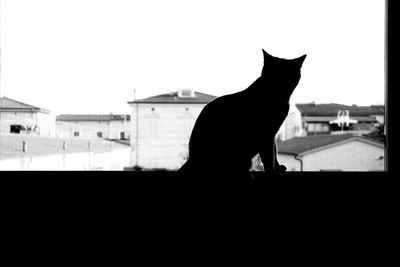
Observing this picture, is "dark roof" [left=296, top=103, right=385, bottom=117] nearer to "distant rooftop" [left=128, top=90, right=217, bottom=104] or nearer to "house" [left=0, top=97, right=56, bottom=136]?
"distant rooftop" [left=128, top=90, right=217, bottom=104]

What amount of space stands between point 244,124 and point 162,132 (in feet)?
1.19

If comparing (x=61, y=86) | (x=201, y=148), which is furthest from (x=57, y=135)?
(x=201, y=148)

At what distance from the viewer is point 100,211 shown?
Result: 1.14 metres

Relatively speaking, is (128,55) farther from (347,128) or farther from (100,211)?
(347,128)

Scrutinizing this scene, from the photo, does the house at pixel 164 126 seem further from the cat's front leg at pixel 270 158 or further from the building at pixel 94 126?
the cat's front leg at pixel 270 158

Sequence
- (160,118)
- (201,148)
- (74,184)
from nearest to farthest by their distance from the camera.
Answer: (201,148) → (74,184) → (160,118)

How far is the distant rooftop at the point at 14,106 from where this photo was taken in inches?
49.1

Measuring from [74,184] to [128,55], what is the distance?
18.5 inches

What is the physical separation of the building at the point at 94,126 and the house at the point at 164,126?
0.12 ft

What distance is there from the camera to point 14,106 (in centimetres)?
126

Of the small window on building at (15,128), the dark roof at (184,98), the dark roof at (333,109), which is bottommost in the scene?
the small window on building at (15,128)

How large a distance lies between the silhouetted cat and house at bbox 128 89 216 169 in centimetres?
20

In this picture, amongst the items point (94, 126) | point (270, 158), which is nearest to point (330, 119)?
point (270, 158)

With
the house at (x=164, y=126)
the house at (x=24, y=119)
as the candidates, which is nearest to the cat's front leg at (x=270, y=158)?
the house at (x=164, y=126)
